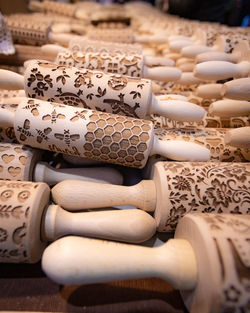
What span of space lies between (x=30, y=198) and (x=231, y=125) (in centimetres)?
73

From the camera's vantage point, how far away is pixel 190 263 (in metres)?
0.40

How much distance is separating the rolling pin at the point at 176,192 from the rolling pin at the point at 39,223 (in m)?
0.05

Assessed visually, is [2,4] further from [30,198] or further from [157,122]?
[30,198]

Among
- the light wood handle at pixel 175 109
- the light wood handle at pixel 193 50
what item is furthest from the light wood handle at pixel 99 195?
the light wood handle at pixel 193 50

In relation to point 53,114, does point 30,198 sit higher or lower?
lower

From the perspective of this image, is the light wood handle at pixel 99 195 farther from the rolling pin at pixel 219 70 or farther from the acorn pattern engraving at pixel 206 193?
the rolling pin at pixel 219 70

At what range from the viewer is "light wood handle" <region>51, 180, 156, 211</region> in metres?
0.56

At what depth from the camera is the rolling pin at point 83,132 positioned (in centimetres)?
57

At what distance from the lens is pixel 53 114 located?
58cm

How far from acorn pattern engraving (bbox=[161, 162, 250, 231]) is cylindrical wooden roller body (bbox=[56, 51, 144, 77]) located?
0.40 meters

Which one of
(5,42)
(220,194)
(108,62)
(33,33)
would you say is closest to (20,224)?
(220,194)

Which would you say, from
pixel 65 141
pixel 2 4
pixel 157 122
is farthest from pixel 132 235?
pixel 2 4

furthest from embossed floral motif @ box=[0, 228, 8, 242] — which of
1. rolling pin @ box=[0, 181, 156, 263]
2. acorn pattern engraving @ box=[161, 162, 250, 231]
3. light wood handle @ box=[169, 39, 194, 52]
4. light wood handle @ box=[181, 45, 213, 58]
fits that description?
light wood handle @ box=[169, 39, 194, 52]

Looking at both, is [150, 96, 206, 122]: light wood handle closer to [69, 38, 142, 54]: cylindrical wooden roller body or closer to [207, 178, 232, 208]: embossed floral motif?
[207, 178, 232, 208]: embossed floral motif
